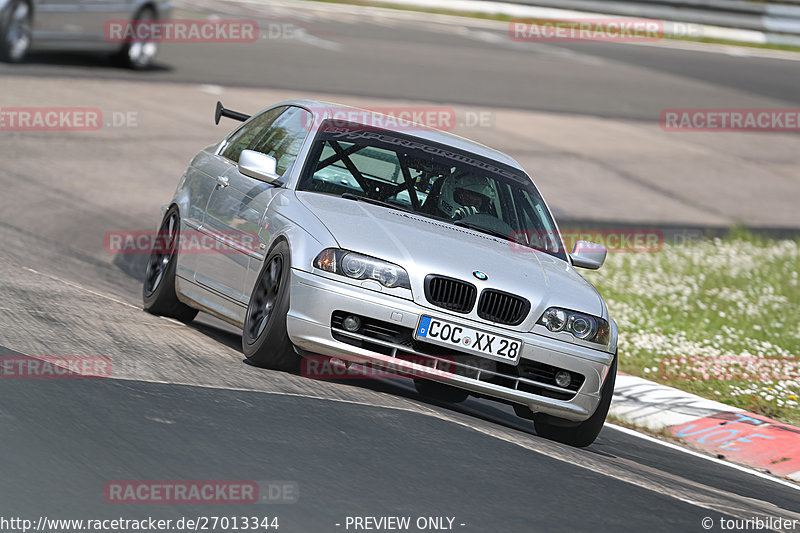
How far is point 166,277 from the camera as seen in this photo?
27.8 ft

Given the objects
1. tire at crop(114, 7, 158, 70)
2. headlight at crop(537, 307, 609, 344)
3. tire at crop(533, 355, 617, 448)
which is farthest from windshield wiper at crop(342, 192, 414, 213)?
tire at crop(114, 7, 158, 70)

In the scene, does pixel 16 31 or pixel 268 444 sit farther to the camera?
pixel 16 31

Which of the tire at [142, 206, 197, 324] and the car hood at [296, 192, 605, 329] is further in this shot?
the tire at [142, 206, 197, 324]

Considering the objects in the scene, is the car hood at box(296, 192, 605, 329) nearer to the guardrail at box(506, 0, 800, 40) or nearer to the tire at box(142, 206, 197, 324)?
the tire at box(142, 206, 197, 324)

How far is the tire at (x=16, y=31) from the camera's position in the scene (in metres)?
17.1

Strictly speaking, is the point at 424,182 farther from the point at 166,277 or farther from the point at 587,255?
the point at 166,277

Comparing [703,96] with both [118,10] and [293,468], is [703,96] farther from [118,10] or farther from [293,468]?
[293,468]

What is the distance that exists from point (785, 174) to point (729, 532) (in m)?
16.9

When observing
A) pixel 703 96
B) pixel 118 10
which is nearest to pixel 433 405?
pixel 118 10

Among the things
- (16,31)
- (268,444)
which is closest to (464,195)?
(268,444)

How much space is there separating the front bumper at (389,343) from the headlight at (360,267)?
68 mm

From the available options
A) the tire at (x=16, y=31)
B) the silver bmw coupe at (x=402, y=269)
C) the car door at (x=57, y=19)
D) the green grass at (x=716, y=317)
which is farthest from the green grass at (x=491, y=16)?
the silver bmw coupe at (x=402, y=269)

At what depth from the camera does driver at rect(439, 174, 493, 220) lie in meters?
7.77

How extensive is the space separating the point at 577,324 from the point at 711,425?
2.16m
